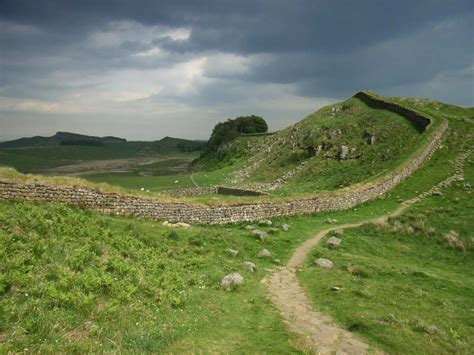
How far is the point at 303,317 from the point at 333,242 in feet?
40.8

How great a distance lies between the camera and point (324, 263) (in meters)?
21.1

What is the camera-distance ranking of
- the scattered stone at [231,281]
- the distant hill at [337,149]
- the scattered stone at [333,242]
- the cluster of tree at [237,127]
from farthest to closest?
the cluster of tree at [237,127] → the distant hill at [337,149] → the scattered stone at [333,242] → the scattered stone at [231,281]

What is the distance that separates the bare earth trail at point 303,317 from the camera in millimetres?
11680

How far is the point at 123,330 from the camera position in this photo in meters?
10.5

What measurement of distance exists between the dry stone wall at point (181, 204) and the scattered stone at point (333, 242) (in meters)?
7.38

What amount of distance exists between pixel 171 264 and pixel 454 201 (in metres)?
30.9

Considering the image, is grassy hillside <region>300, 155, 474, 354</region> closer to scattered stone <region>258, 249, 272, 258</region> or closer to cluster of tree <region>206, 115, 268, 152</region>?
scattered stone <region>258, 249, 272, 258</region>

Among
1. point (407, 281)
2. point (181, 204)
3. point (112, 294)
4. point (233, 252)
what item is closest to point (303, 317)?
point (112, 294)

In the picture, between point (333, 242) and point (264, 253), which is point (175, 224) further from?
point (333, 242)

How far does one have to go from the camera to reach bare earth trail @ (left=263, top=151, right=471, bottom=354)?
1168 cm

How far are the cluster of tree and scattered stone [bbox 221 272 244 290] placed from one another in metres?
117

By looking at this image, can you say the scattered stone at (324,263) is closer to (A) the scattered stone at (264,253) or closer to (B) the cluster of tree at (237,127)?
(A) the scattered stone at (264,253)

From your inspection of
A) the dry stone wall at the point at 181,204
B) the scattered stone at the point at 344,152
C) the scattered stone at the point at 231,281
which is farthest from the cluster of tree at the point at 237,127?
the scattered stone at the point at 231,281

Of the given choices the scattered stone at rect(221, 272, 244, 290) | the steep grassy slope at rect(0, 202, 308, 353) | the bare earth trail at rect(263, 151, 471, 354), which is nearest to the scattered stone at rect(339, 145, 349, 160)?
the bare earth trail at rect(263, 151, 471, 354)
